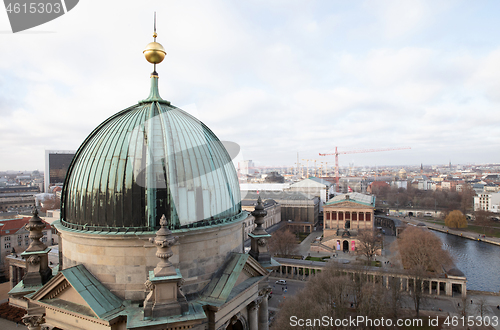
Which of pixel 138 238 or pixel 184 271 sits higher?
pixel 138 238

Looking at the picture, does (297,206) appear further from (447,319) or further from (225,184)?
(225,184)

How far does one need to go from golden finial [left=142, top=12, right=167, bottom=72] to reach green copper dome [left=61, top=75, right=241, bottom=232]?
7.68 ft

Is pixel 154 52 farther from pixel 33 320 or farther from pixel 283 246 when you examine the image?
pixel 283 246

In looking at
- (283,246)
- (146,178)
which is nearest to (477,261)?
(283,246)

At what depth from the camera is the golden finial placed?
15.6 m

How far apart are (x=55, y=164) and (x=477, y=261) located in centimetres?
18176

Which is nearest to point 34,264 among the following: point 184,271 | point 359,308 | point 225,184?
point 184,271

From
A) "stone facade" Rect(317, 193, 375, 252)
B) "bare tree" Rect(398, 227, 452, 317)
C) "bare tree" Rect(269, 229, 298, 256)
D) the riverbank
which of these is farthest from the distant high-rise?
the riverbank

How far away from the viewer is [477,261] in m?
79.4

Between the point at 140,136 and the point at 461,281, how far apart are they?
221 ft

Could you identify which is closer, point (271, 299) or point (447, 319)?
point (447, 319)

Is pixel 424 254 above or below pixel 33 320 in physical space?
below

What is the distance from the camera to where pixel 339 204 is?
10538 cm

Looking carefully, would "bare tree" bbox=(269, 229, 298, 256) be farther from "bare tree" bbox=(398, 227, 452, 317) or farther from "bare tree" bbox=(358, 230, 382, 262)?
"bare tree" bbox=(398, 227, 452, 317)
